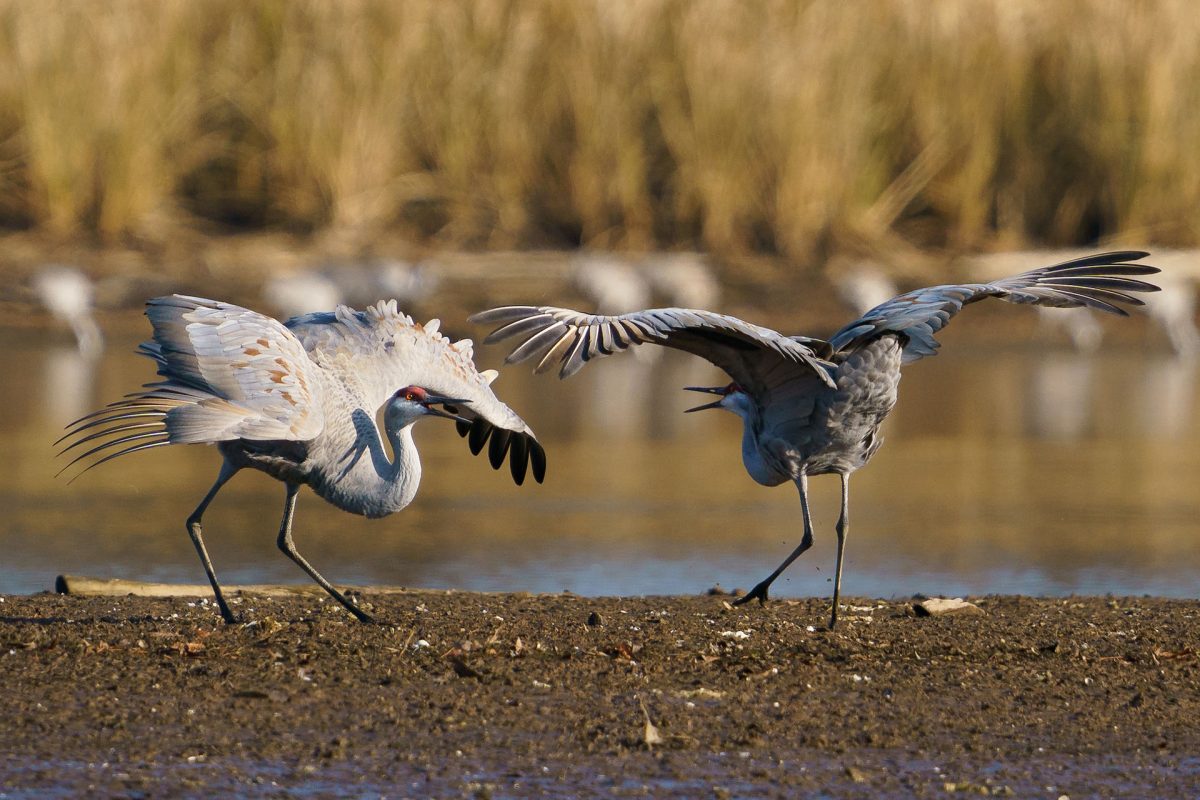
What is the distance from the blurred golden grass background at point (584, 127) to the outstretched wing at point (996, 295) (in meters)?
8.80

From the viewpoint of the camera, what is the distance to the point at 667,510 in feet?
26.9

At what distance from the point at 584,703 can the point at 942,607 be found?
1.78 m

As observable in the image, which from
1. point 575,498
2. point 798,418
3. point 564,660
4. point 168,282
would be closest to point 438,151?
point 168,282

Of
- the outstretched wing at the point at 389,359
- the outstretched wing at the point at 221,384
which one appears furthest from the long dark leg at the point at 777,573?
the outstretched wing at the point at 221,384

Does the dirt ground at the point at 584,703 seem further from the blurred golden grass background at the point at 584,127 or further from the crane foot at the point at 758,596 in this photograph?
the blurred golden grass background at the point at 584,127

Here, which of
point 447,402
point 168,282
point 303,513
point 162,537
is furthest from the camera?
point 168,282

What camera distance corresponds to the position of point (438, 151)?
15.5m

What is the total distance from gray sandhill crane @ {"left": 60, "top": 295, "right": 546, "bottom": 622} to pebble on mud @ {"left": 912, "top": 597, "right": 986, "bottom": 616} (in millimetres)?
1291

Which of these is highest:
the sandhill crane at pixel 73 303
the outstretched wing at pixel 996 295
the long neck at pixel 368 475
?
the sandhill crane at pixel 73 303

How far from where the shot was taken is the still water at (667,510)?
6965 mm

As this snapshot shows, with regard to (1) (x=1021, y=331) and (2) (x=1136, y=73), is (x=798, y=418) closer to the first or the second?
(1) (x=1021, y=331)

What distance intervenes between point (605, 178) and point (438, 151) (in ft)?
4.58

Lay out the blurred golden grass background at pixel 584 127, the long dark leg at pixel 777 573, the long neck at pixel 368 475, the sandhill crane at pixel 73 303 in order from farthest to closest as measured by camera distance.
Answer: the blurred golden grass background at pixel 584 127
the sandhill crane at pixel 73 303
the long dark leg at pixel 777 573
the long neck at pixel 368 475

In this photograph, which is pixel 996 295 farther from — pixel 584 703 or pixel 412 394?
pixel 584 703
